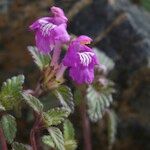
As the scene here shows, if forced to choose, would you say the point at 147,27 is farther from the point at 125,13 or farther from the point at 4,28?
the point at 4,28

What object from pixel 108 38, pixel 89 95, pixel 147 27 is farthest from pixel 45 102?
pixel 147 27

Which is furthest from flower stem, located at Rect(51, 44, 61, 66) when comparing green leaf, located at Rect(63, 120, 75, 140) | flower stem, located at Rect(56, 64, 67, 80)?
green leaf, located at Rect(63, 120, 75, 140)

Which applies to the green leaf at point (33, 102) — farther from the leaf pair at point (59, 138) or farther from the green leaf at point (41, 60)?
the green leaf at point (41, 60)

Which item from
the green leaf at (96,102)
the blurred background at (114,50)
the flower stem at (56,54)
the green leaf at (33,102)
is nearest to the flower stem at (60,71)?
the flower stem at (56,54)

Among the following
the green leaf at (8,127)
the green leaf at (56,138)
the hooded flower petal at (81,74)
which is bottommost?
the green leaf at (56,138)

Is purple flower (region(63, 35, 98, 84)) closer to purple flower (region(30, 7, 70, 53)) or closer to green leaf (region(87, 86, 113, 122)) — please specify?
purple flower (region(30, 7, 70, 53))

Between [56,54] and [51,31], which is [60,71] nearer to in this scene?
[56,54]

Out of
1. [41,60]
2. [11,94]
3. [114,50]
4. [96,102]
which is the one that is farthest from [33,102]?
[114,50]
